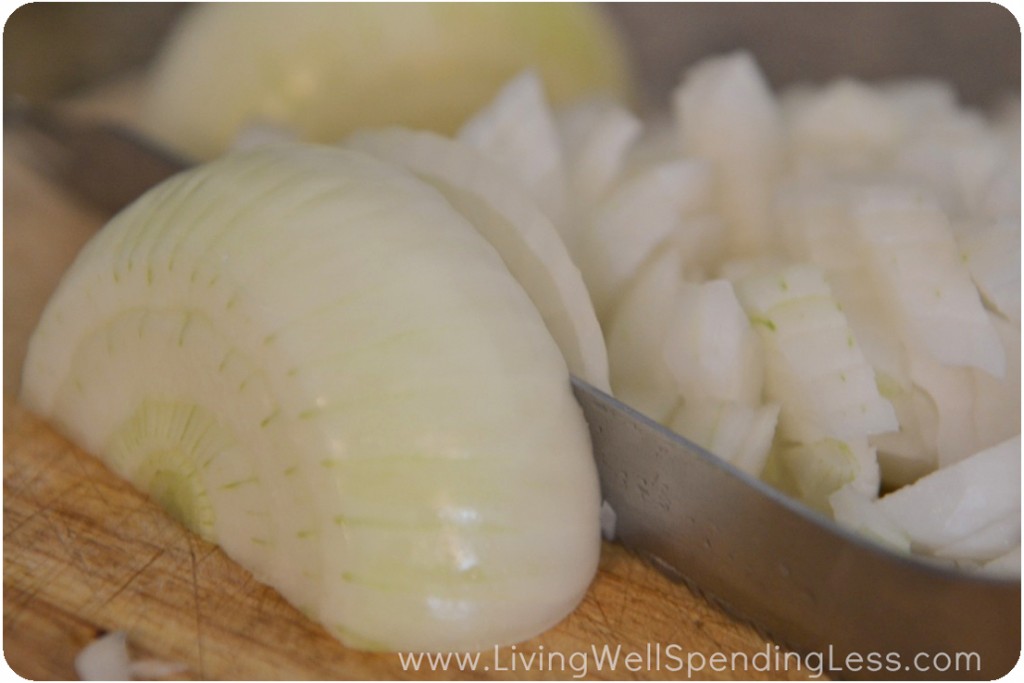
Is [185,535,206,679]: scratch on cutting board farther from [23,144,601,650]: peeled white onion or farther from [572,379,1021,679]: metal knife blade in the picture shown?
[572,379,1021,679]: metal knife blade

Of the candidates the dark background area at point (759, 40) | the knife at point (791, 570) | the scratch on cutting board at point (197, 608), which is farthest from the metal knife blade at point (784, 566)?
the dark background area at point (759, 40)

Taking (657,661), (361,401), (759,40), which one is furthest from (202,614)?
(759,40)

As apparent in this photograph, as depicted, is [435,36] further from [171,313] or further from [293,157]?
[171,313]

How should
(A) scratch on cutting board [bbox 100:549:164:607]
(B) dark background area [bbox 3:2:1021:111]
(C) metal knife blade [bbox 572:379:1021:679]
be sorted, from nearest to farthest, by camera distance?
(C) metal knife blade [bbox 572:379:1021:679], (A) scratch on cutting board [bbox 100:549:164:607], (B) dark background area [bbox 3:2:1021:111]

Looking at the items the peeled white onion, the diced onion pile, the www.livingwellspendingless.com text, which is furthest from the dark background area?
the www.livingwellspendingless.com text

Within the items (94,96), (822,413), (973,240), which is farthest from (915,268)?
(94,96)

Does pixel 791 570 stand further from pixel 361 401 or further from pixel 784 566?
pixel 361 401
